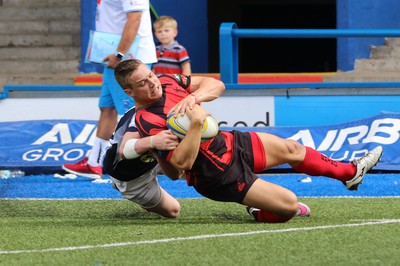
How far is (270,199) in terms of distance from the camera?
780 centimetres

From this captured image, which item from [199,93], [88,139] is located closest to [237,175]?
[199,93]

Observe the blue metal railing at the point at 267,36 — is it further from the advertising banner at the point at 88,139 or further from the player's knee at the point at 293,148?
the player's knee at the point at 293,148

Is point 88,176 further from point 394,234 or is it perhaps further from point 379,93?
point 394,234

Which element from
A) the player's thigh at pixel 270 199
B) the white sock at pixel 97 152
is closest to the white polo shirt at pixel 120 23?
the white sock at pixel 97 152

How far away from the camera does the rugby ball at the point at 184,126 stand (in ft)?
24.9

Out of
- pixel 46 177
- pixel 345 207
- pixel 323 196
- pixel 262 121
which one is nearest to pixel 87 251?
pixel 345 207

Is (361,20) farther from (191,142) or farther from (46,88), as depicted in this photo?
(191,142)

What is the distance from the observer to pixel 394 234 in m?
7.21

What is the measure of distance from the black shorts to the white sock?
10.0 ft

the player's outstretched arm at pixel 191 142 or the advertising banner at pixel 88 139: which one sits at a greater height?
the player's outstretched arm at pixel 191 142

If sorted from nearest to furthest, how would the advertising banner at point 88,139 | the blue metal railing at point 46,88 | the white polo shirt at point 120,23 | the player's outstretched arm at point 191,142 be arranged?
the player's outstretched arm at point 191,142
the white polo shirt at point 120,23
the advertising banner at point 88,139
the blue metal railing at point 46,88

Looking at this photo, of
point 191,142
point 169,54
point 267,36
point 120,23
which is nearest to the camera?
point 191,142

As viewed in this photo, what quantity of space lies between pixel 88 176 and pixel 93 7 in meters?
6.86

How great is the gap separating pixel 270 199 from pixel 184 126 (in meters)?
0.77
